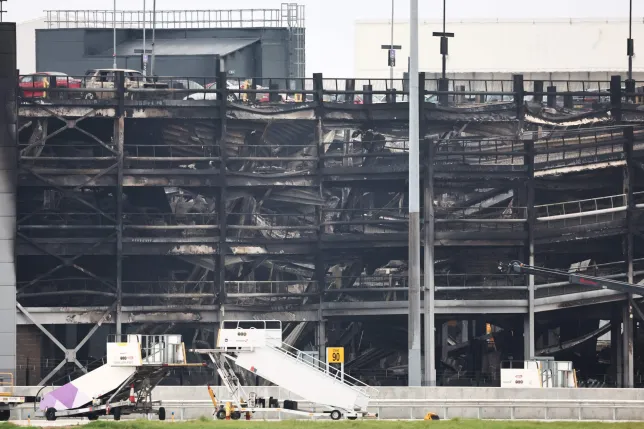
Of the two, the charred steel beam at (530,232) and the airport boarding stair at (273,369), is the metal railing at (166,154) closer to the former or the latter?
the charred steel beam at (530,232)

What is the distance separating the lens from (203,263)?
295 ft

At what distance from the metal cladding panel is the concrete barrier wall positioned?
21.8 metres

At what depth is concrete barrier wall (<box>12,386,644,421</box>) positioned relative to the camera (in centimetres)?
5641

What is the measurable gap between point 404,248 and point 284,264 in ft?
24.2

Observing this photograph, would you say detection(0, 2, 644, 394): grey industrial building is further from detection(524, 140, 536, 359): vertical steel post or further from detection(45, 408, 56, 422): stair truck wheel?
detection(45, 408, 56, 422): stair truck wheel


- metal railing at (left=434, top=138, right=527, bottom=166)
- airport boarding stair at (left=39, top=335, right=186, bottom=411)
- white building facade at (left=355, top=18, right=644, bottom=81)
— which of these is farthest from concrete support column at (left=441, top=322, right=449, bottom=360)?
white building facade at (left=355, top=18, right=644, bottom=81)

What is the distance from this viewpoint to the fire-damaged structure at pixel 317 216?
290 ft

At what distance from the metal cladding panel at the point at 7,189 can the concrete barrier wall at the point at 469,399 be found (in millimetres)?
21783

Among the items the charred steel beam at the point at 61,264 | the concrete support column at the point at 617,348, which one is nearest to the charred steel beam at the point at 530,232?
the concrete support column at the point at 617,348

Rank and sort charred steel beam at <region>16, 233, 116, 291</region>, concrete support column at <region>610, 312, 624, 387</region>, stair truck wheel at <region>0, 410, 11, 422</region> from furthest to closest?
concrete support column at <region>610, 312, 624, 387</region> → charred steel beam at <region>16, 233, 116, 291</region> → stair truck wheel at <region>0, 410, 11, 422</region>

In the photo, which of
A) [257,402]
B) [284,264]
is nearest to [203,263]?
[284,264]

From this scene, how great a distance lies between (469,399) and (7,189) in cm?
3491

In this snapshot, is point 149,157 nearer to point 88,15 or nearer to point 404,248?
point 404,248

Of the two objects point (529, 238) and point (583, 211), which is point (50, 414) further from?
point (583, 211)
